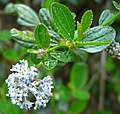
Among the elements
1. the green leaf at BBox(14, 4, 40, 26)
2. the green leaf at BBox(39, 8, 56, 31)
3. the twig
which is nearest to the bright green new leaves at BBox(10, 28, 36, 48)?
the green leaf at BBox(39, 8, 56, 31)

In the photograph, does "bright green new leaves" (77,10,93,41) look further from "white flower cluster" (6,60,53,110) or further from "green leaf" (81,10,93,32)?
"white flower cluster" (6,60,53,110)

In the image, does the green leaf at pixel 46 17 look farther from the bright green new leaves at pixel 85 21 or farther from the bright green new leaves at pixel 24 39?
the bright green new leaves at pixel 85 21

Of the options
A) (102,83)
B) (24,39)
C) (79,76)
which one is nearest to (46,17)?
(24,39)

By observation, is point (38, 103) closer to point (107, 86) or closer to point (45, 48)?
point (45, 48)

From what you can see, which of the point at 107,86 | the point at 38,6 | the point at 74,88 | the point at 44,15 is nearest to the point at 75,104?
the point at 74,88

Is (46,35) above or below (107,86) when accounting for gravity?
above
